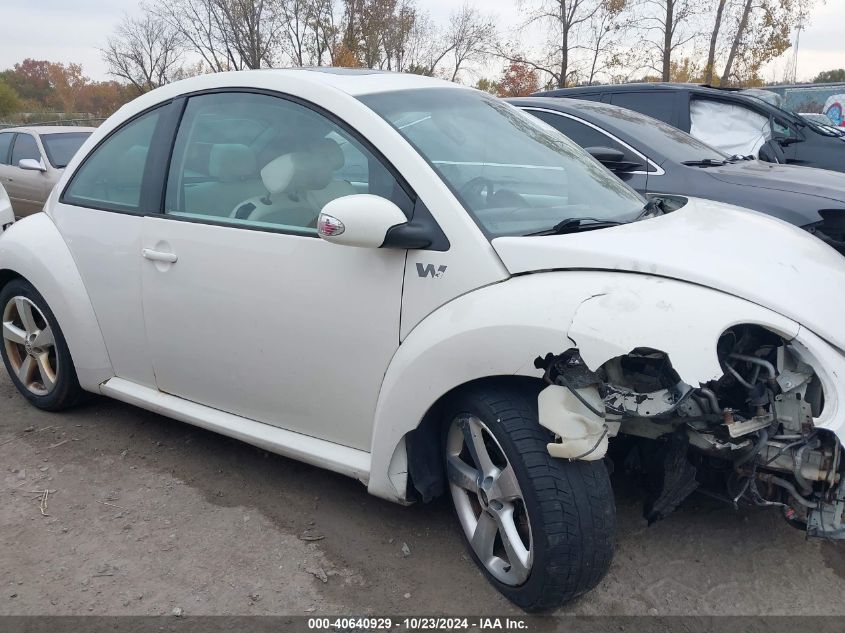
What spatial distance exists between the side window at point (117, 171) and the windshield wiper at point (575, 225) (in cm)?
194

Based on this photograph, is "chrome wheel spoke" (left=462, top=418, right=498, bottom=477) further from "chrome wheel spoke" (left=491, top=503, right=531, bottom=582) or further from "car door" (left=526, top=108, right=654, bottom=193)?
"car door" (left=526, top=108, right=654, bottom=193)

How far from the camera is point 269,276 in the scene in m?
2.88

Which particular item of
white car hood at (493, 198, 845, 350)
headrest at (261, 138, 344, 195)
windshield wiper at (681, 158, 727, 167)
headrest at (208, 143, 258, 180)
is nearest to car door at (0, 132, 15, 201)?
headrest at (208, 143, 258, 180)

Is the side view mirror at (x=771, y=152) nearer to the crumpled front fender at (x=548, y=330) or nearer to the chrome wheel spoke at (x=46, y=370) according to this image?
the crumpled front fender at (x=548, y=330)

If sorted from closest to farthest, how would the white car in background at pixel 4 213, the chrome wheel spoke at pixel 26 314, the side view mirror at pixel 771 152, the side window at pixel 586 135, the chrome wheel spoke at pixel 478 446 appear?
the chrome wheel spoke at pixel 478 446 < the chrome wheel spoke at pixel 26 314 < the side window at pixel 586 135 < the white car in background at pixel 4 213 < the side view mirror at pixel 771 152

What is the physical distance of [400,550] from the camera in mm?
2859

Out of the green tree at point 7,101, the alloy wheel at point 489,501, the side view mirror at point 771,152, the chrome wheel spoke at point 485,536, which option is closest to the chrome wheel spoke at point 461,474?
the alloy wheel at point 489,501

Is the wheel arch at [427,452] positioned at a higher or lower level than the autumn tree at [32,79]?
lower

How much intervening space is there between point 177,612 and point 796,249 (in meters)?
2.50

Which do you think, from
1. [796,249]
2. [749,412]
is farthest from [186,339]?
[796,249]

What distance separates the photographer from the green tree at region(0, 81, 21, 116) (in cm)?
4131

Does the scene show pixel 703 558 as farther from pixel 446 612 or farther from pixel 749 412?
pixel 446 612

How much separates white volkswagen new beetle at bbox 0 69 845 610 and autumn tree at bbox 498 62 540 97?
2361cm

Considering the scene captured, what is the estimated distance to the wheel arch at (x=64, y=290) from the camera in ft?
12.0
